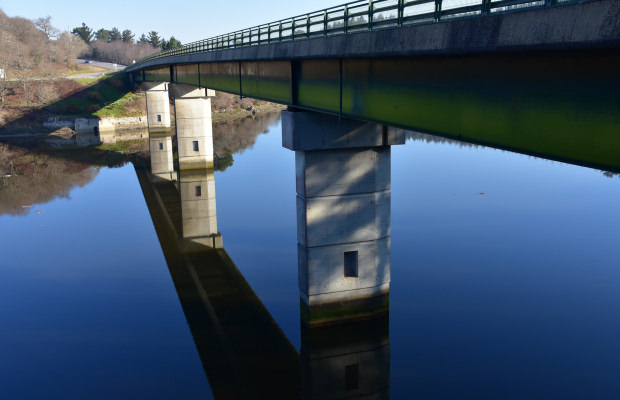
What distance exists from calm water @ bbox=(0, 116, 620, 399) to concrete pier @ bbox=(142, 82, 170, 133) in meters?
28.9

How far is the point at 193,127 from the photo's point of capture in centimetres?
4131

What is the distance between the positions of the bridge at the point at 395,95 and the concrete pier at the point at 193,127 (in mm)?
16683

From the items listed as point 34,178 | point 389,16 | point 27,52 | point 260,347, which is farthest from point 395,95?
point 27,52

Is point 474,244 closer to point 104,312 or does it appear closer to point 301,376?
point 301,376

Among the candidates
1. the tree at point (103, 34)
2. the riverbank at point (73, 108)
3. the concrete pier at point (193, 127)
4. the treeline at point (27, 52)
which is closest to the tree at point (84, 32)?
the tree at point (103, 34)

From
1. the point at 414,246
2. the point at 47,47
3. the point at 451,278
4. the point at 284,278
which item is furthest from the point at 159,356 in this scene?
the point at 47,47

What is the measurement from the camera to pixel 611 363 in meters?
14.8

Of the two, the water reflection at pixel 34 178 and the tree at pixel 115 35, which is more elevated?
the tree at pixel 115 35

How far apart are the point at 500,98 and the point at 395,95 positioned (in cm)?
330

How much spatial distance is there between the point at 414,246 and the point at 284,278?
6624 mm

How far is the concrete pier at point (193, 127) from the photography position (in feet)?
135

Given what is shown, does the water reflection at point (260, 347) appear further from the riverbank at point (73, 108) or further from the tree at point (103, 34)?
the tree at point (103, 34)

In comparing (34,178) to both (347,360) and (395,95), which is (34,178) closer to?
(347,360)

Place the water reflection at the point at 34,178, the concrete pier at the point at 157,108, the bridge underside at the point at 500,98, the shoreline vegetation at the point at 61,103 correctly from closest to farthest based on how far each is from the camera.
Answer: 1. the bridge underside at the point at 500,98
2. the water reflection at the point at 34,178
3. the concrete pier at the point at 157,108
4. the shoreline vegetation at the point at 61,103
